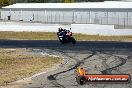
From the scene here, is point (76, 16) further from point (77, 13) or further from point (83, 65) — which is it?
point (83, 65)

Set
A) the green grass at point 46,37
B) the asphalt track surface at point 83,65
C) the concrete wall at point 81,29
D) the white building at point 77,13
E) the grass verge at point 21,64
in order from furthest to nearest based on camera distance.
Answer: the white building at point 77,13
the concrete wall at point 81,29
the green grass at point 46,37
the grass verge at point 21,64
the asphalt track surface at point 83,65

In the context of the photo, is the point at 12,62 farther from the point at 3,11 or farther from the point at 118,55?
the point at 3,11

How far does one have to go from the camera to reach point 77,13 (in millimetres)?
72188

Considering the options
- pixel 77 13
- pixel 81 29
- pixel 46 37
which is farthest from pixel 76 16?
pixel 46 37

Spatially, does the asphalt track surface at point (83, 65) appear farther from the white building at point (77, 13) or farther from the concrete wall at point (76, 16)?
the concrete wall at point (76, 16)

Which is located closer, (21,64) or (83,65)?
(83,65)

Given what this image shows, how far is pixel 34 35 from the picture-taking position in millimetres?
44125

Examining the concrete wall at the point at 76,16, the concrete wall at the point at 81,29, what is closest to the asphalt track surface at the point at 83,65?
the concrete wall at the point at 81,29

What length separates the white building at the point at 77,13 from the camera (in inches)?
2498

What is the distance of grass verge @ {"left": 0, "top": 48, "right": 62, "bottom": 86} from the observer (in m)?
17.5

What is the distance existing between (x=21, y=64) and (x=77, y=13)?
169ft

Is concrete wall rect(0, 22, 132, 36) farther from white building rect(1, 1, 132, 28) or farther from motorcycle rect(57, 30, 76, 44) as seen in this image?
white building rect(1, 1, 132, 28)

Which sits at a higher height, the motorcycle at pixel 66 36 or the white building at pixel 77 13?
the motorcycle at pixel 66 36

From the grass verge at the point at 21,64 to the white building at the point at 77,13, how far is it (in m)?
34.4
